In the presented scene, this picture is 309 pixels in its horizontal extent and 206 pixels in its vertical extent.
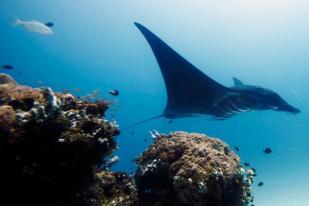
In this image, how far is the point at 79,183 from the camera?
14.6ft

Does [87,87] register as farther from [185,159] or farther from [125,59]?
[185,159]

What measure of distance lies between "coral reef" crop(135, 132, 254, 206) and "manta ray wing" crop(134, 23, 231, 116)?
57.3 inches

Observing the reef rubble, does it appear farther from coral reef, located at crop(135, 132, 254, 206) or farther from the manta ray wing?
the manta ray wing

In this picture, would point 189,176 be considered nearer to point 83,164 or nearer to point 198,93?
point 83,164

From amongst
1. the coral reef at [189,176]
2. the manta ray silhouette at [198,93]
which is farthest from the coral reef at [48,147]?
the manta ray silhouette at [198,93]

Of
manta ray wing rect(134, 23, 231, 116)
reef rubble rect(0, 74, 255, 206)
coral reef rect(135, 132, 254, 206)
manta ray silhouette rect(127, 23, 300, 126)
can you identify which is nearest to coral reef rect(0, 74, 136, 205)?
reef rubble rect(0, 74, 255, 206)

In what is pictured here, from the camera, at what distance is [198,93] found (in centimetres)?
820

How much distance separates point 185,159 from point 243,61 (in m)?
92.8

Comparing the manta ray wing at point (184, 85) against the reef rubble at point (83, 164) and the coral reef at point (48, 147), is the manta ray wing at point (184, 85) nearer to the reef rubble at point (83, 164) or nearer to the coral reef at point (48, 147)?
the reef rubble at point (83, 164)

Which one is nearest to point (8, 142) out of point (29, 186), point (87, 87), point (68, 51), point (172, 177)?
point (29, 186)

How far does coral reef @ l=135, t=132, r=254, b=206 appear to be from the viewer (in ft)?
17.5

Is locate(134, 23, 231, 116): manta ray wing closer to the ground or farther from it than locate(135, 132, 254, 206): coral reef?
farther from it

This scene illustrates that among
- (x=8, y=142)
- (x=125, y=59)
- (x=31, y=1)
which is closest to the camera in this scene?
(x=8, y=142)

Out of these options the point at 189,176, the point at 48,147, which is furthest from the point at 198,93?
the point at 48,147
